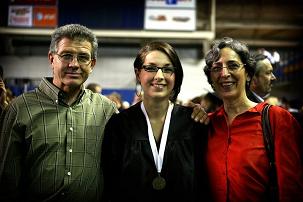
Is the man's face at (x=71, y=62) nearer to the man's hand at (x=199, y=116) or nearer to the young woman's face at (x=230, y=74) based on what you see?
the man's hand at (x=199, y=116)

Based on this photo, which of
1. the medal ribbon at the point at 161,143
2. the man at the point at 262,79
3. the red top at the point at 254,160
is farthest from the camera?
the man at the point at 262,79

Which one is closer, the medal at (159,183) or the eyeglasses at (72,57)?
the medal at (159,183)

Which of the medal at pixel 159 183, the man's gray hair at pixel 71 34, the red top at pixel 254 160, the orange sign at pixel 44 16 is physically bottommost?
the medal at pixel 159 183

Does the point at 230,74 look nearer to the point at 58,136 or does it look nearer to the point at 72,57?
the point at 72,57

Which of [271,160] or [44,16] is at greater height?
[44,16]

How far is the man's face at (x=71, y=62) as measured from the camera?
209 cm

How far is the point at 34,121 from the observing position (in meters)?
2.02

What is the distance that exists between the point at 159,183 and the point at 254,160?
58 centimetres

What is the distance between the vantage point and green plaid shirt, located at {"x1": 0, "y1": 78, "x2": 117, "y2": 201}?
1977mm

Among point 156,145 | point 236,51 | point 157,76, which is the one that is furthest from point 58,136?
point 236,51

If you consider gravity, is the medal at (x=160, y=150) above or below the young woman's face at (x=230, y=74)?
below

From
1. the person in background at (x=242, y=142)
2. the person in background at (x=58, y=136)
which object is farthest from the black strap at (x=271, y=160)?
the person in background at (x=58, y=136)

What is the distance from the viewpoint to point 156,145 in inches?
83.3

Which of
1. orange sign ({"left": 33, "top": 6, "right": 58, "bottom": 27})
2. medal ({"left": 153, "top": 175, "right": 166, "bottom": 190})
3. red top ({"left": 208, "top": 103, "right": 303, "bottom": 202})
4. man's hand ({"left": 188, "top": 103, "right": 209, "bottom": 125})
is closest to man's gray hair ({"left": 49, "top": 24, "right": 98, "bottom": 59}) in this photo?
man's hand ({"left": 188, "top": 103, "right": 209, "bottom": 125})
